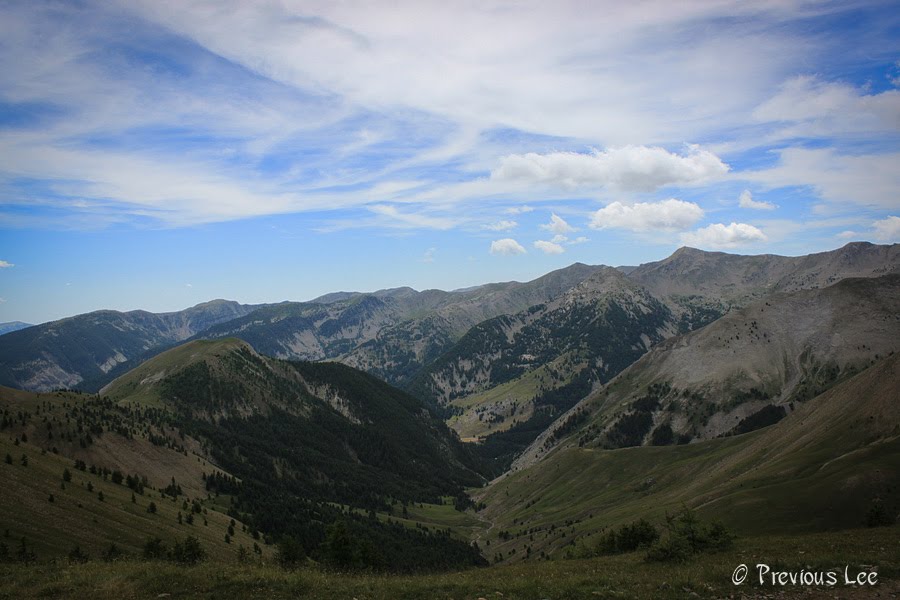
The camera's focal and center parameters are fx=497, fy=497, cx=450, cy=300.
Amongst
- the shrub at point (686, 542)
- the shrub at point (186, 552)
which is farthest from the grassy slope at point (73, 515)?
the shrub at point (686, 542)

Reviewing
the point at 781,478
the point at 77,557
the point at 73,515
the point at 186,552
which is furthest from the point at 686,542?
the point at 781,478

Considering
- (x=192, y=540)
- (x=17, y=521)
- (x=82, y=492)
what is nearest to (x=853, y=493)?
(x=192, y=540)

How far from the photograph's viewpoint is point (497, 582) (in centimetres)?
3048

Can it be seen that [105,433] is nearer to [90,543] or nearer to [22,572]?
[90,543]

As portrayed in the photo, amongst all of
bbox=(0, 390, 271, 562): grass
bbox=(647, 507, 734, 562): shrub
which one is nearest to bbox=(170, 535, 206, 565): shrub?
bbox=(0, 390, 271, 562): grass

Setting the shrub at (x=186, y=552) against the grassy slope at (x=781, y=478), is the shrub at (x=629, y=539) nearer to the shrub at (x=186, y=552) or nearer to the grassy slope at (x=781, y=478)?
the grassy slope at (x=781, y=478)

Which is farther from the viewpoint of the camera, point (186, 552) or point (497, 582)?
point (186, 552)

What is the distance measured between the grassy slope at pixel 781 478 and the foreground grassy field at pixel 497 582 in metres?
54.7

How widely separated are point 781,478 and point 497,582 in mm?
94343

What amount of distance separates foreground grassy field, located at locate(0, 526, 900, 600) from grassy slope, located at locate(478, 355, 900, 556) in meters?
54.7

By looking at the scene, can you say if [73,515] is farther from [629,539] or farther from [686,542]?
[686,542]

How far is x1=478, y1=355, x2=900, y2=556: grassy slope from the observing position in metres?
76.8

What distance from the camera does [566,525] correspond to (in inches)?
6683

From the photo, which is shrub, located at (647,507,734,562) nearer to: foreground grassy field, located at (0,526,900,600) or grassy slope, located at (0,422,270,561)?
foreground grassy field, located at (0,526,900,600)
